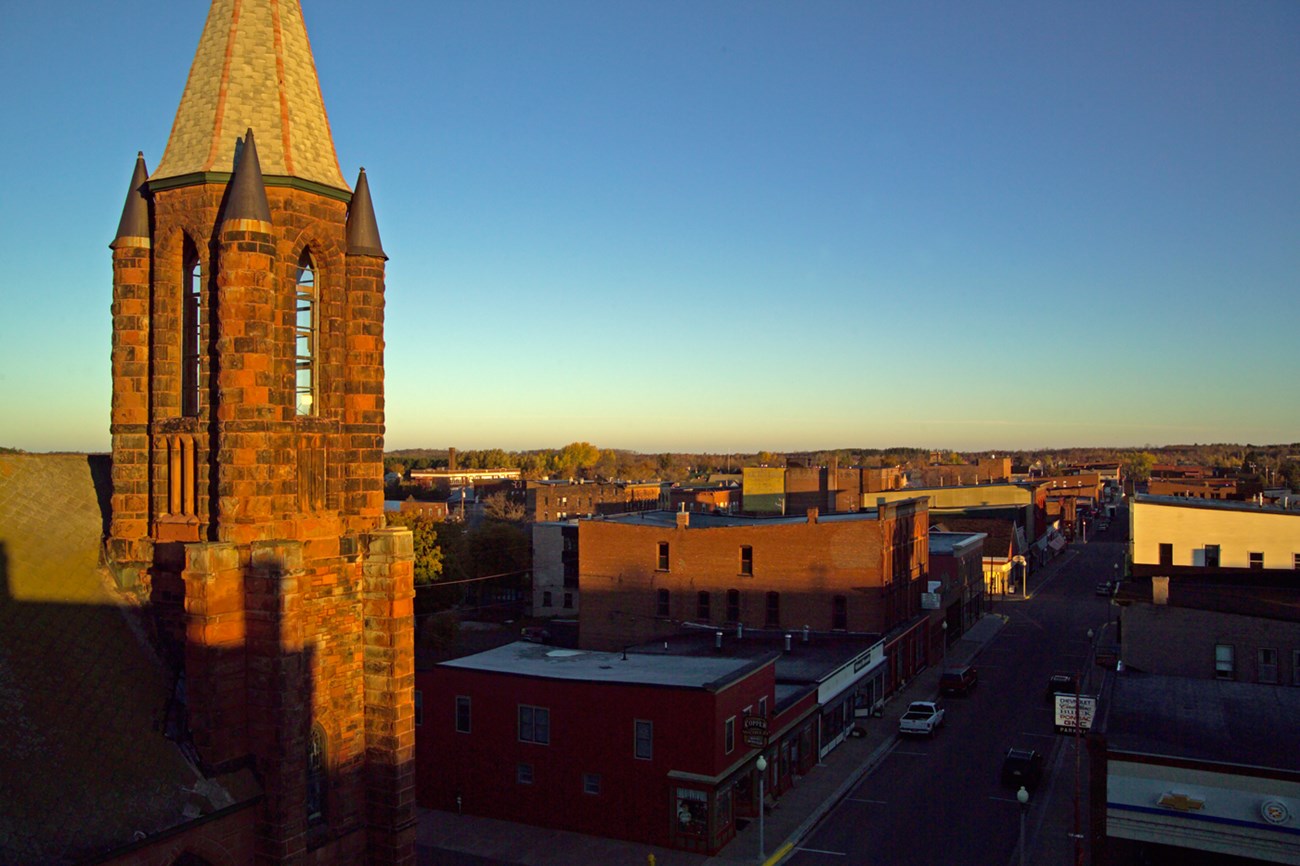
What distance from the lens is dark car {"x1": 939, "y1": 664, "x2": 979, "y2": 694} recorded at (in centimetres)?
4641

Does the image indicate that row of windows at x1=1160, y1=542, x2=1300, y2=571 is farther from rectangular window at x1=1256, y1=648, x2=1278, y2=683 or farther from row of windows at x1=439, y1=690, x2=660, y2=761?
row of windows at x1=439, y1=690, x2=660, y2=761

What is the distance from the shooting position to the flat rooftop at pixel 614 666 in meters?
30.0

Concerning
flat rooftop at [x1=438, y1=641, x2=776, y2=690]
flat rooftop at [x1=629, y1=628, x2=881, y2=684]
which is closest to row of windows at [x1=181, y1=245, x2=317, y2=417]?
flat rooftop at [x1=438, y1=641, x2=776, y2=690]

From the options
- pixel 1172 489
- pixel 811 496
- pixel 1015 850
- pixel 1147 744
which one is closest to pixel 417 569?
pixel 811 496

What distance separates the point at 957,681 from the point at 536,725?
80.7 feet

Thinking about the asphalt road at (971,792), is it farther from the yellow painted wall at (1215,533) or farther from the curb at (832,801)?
the yellow painted wall at (1215,533)

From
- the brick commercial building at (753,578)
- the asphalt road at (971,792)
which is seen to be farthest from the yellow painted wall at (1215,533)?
the brick commercial building at (753,578)

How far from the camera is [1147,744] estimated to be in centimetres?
2380

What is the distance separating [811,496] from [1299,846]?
217ft

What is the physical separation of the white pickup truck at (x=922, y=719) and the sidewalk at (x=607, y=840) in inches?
149

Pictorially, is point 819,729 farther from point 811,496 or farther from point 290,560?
point 811,496

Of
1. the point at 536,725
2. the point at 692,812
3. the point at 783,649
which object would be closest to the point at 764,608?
the point at 783,649

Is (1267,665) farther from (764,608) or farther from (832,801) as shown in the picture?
(764,608)

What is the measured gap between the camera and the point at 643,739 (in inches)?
1144
